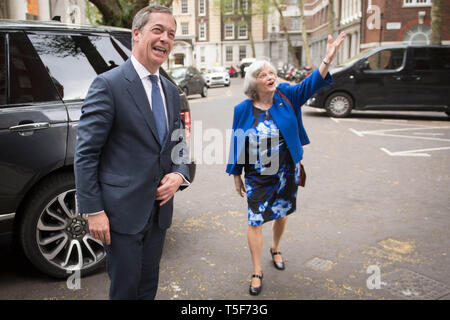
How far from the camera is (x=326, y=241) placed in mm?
4535

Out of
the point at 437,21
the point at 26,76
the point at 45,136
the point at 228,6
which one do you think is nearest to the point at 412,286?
the point at 45,136

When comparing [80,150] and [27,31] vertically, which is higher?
[27,31]

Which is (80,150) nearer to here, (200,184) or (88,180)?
(88,180)

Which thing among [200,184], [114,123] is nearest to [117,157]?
Result: [114,123]

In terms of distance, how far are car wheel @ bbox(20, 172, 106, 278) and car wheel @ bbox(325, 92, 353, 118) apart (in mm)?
11252

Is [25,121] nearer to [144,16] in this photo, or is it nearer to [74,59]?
[74,59]

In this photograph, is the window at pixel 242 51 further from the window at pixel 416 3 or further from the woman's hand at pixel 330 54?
the woman's hand at pixel 330 54

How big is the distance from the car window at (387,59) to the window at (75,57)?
1114cm

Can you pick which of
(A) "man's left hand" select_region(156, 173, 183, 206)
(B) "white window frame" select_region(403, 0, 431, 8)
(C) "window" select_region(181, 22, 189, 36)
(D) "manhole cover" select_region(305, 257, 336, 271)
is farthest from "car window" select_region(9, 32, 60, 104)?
(C) "window" select_region(181, 22, 189, 36)

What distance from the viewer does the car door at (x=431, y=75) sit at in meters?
13.1

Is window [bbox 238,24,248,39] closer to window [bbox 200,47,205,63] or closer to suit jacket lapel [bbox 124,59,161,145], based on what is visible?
window [bbox 200,47,205,63]

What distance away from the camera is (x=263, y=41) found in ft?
224
